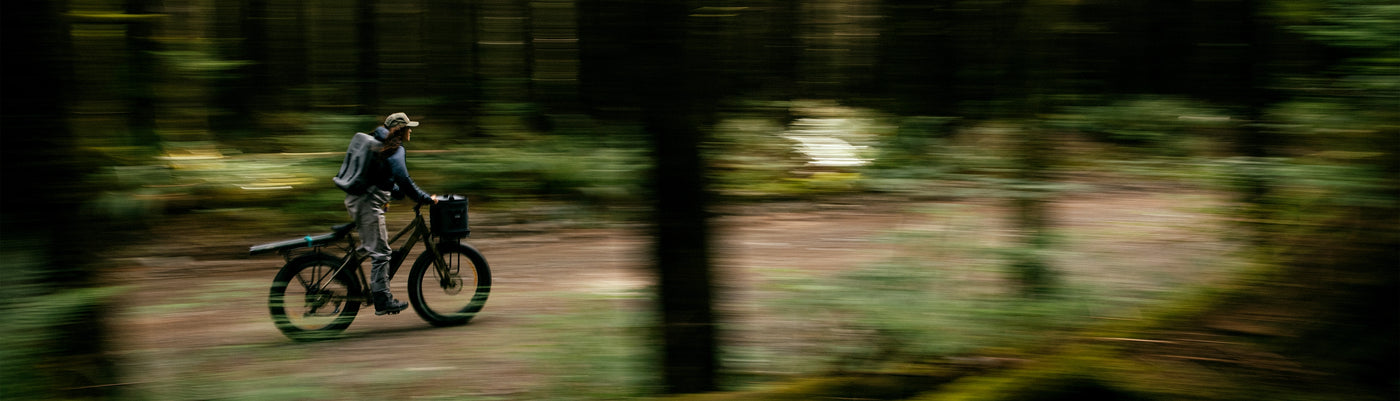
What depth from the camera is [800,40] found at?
3.90 metres

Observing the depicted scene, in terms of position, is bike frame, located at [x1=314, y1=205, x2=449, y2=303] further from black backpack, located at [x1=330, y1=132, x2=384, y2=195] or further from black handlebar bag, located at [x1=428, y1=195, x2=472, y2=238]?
black backpack, located at [x1=330, y1=132, x2=384, y2=195]

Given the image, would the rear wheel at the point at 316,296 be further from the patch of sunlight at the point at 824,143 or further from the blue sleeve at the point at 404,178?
the patch of sunlight at the point at 824,143

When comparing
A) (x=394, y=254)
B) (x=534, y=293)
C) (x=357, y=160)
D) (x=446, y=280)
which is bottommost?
(x=446, y=280)

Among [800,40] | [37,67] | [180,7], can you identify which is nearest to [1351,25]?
[800,40]

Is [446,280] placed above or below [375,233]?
below

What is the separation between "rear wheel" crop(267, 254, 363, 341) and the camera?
4.22 metres

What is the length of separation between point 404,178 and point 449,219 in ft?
2.61

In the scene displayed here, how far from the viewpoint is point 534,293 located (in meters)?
4.27

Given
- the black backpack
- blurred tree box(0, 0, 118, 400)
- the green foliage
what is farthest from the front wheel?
the green foliage

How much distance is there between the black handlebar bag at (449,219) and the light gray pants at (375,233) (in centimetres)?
28

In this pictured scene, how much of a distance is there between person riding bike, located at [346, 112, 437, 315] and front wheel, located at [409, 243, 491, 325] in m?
0.14

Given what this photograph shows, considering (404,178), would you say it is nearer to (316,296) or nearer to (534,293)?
(534,293)

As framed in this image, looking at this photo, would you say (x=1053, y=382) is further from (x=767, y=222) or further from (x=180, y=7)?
(x=180, y=7)

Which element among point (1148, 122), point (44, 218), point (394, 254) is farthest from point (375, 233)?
point (1148, 122)
